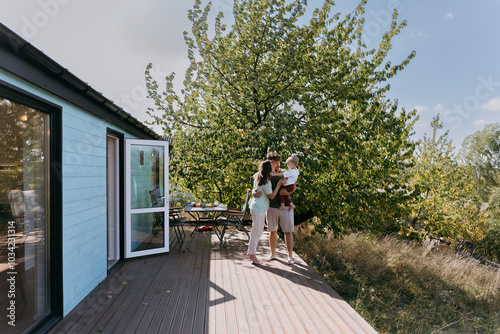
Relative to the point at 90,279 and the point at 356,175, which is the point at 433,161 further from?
the point at 90,279

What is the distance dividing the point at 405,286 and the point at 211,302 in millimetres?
4835

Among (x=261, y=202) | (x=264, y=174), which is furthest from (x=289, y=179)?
(x=261, y=202)

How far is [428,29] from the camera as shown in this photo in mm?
9203

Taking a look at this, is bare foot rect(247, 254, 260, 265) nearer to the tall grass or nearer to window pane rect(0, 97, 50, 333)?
the tall grass

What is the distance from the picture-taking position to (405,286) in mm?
5676

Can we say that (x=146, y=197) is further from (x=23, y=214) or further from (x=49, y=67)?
(x=49, y=67)

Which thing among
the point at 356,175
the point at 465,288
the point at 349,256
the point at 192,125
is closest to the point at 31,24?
the point at 192,125

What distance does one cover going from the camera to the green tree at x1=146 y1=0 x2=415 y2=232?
575cm

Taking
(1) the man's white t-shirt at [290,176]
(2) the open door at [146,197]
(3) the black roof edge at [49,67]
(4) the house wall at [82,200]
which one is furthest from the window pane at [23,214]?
(1) the man's white t-shirt at [290,176]

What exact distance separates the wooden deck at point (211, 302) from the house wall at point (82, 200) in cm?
23

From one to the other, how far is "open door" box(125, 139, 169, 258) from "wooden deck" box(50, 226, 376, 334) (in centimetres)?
33

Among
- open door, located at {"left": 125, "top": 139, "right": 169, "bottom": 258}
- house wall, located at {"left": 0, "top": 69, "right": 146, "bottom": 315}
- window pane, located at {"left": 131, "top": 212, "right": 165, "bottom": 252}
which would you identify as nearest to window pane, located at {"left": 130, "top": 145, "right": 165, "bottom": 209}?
open door, located at {"left": 125, "top": 139, "right": 169, "bottom": 258}

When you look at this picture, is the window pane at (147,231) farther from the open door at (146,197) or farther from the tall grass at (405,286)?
the tall grass at (405,286)

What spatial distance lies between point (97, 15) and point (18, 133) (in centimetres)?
341
